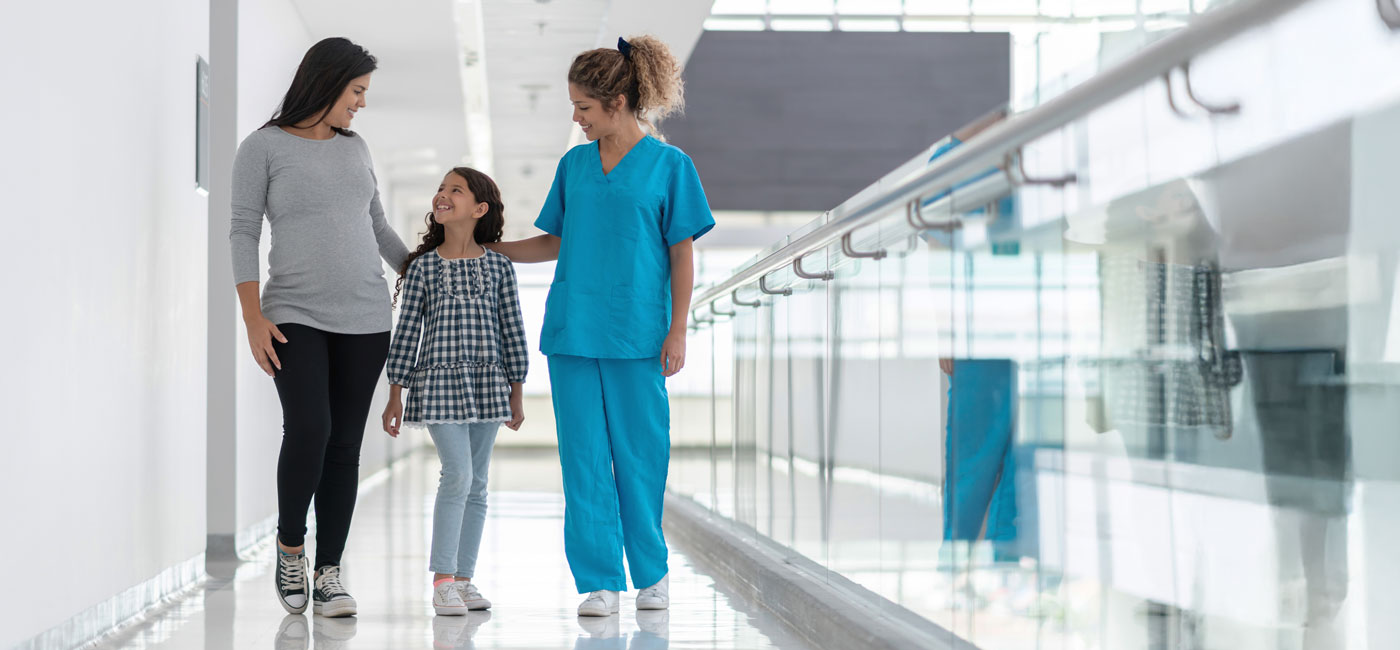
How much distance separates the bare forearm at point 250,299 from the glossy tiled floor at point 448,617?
2.07 ft

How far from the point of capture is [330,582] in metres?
2.65

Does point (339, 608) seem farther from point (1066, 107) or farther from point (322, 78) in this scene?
point (1066, 107)

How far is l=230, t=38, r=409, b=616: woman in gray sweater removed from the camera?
8.54 ft

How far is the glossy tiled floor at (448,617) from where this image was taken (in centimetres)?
237

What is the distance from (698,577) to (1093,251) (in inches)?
88.2

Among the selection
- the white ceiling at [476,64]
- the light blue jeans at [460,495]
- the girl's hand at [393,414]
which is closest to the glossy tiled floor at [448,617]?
the light blue jeans at [460,495]

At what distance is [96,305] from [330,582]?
0.73m

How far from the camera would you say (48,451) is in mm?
2199

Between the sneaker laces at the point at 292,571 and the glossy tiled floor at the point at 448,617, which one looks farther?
the sneaker laces at the point at 292,571

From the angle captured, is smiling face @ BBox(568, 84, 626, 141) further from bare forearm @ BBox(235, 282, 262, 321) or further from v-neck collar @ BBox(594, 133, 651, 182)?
bare forearm @ BBox(235, 282, 262, 321)

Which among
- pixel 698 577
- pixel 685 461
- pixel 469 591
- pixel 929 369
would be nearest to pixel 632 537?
pixel 469 591

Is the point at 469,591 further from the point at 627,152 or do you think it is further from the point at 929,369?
the point at 929,369

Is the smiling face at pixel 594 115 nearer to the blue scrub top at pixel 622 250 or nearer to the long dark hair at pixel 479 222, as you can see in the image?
the blue scrub top at pixel 622 250

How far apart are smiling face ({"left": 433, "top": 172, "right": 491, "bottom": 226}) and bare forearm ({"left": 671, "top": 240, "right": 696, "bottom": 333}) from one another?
50 centimetres
